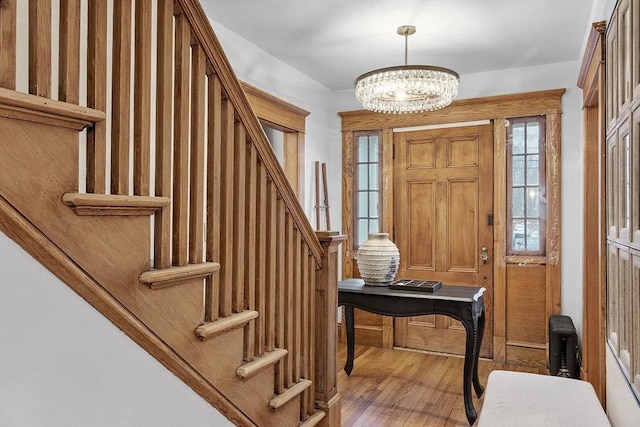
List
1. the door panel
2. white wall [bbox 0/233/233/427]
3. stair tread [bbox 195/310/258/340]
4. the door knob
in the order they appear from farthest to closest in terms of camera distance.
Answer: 1. the door panel
2. the door knob
3. stair tread [bbox 195/310/258/340]
4. white wall [bbox 0/233/233/427]

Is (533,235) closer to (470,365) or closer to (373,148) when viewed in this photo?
(470,365)

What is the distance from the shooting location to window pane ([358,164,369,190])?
484 centimetres

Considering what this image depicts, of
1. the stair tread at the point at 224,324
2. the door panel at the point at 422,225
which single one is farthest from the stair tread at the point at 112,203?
the door panel at the point at 422,225

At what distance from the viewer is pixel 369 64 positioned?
407cm

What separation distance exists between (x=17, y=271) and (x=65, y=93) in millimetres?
416

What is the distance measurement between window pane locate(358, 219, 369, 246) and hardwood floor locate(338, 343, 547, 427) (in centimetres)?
109

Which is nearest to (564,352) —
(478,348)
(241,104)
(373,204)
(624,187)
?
(478,348)

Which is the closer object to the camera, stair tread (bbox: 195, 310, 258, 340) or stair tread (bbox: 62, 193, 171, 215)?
stair tread (bbox: 62, 193, 171, 215)

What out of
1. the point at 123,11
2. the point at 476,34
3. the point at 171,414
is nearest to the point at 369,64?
the point at 476,34

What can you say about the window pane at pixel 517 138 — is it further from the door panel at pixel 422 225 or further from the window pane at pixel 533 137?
the door panel at pixel 422 225

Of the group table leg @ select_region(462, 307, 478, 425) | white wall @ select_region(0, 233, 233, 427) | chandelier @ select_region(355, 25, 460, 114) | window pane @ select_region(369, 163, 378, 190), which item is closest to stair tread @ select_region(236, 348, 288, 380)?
white wall @ select_region(0, 233, 233, 427)

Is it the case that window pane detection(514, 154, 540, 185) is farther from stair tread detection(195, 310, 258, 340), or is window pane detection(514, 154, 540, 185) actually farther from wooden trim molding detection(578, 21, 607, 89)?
stair tread detection(195, 310, 258, 340)

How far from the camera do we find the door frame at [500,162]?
4.01 m

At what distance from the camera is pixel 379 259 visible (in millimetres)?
3393
